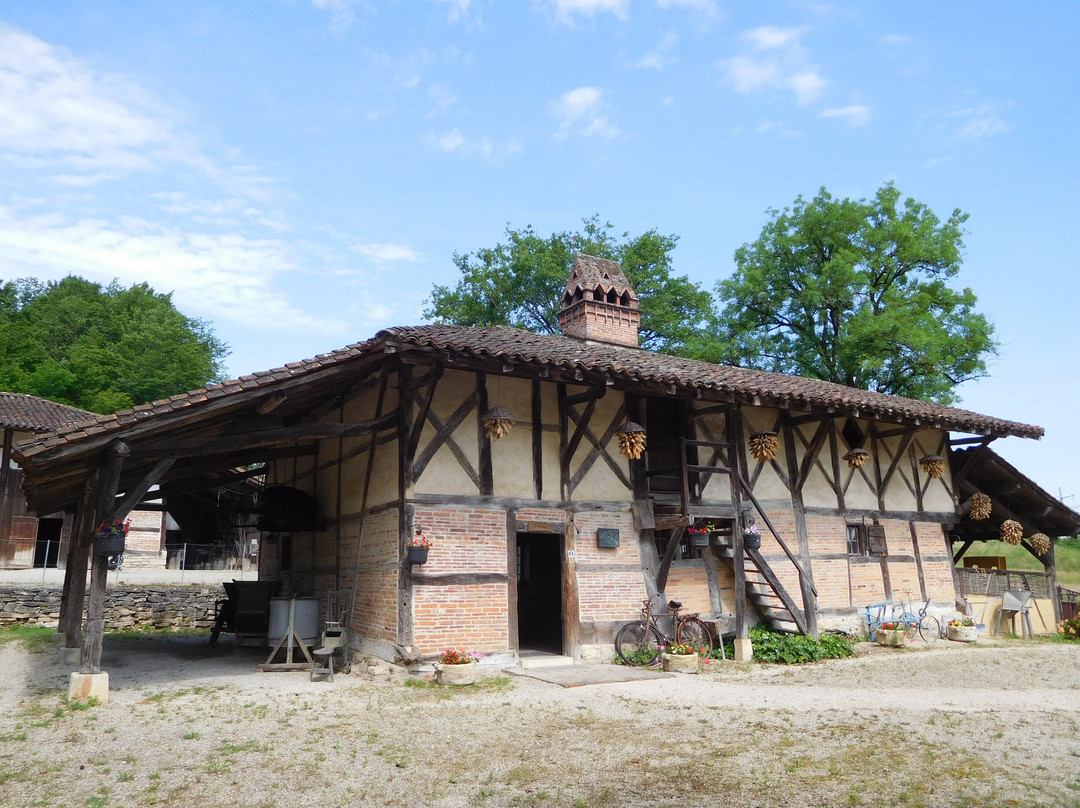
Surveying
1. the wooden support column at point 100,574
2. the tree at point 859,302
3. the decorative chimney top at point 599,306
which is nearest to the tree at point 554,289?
the tree at point 859,302

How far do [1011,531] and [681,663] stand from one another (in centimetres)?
946

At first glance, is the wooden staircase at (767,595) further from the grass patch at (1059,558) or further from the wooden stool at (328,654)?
the grass patch at (1059,558)

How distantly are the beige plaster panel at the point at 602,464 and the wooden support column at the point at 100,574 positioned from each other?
5.49 m

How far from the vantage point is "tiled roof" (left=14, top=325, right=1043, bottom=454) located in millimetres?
7626

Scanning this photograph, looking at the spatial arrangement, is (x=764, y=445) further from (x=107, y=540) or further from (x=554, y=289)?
(x=554, y=289)

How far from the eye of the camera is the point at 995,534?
16547 millimetres

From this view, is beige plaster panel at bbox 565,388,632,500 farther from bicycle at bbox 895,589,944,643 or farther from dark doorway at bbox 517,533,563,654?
bicycle at bbox 895,589,944,643

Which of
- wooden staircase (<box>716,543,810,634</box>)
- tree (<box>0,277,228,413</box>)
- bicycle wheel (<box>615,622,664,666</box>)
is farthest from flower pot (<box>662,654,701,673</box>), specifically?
tree (<box>0,277,228,413</box>)

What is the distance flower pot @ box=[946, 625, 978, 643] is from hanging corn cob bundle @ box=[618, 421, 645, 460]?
7947mm

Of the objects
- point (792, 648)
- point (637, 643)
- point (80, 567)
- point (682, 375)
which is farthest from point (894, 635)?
point (80, 567)

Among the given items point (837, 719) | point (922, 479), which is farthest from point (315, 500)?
point (922, 479)

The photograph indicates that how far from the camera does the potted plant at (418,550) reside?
9.06 m

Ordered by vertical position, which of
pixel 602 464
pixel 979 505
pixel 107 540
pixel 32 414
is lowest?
pixel 107 540

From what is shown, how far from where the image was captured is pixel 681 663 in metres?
10.0
